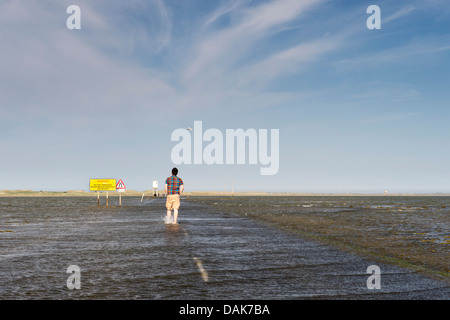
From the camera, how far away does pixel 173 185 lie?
19500 millimetres

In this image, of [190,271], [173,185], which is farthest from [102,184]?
[190,271]

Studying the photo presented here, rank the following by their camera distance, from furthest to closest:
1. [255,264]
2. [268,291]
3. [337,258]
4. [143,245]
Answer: [143,245] → [337,258] → [255,264] → [268,291]

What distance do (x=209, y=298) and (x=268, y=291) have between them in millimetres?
1032

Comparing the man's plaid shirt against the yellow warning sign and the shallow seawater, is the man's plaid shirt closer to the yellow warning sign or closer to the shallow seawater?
the shallow seawater

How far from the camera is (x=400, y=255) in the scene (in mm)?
12305

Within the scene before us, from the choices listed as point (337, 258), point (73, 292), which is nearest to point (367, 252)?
point (337, 258)

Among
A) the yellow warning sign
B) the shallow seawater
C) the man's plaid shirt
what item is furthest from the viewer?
the yellow warning sign

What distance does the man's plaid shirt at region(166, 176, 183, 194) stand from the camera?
63.8 ft

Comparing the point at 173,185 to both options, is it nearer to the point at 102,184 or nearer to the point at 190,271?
the point at 190,271

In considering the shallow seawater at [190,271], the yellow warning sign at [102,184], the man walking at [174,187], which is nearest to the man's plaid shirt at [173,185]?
the man walking at [174,187]

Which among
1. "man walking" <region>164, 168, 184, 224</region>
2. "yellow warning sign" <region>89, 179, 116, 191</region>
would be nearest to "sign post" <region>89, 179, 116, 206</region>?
"yellow warning sign" <region>89, 179, 116, 191</region>

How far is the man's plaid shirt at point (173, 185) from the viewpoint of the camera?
19.4 metres

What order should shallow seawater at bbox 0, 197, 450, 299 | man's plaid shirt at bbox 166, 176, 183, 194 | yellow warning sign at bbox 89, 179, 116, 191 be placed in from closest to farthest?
shallow seawater at bbox 0, 197, 450, 299, man's plaid shirt at bbox 166, 176, 183, 194, yellow warning sign at bbox 89, 179, 116, 191
